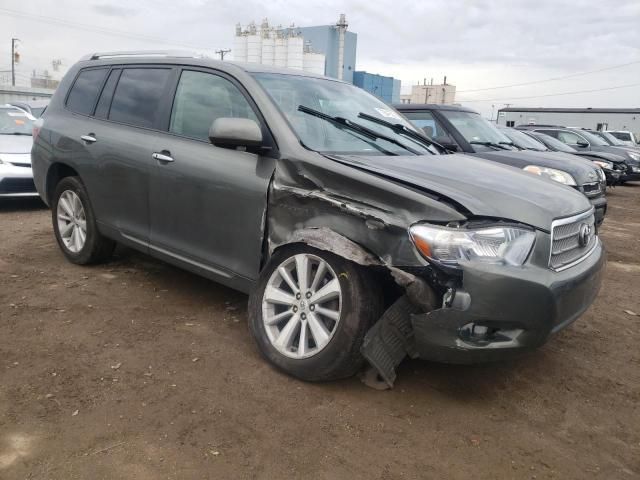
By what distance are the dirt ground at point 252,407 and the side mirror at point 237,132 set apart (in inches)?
50.6

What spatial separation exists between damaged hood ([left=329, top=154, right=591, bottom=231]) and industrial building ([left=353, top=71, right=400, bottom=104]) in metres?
48.1

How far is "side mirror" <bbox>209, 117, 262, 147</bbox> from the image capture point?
3.24 meters

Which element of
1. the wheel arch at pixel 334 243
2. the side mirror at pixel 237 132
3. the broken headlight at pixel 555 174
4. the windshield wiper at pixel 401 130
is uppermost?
the windshield wiper at pixel 401 130

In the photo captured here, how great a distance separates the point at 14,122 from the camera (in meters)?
9.12

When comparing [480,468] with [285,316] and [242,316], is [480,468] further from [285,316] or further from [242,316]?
[242,316]

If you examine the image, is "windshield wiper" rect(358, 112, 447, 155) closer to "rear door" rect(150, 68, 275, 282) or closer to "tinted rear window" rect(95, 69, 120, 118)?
"rear door" rect(150, 68, 275, 282)

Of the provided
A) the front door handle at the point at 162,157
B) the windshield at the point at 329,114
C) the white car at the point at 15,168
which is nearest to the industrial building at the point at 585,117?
the white car at the point at 15,168

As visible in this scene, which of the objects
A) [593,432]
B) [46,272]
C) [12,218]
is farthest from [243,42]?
[593,432]

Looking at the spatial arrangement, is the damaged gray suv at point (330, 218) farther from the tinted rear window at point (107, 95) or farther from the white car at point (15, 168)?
the white car at point (15, 168)

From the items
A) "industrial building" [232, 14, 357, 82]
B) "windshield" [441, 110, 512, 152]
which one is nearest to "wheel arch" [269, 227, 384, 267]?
"windshield" [441, 110, 512, 152]

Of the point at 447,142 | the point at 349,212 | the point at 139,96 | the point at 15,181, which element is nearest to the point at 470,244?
the point at 349,212

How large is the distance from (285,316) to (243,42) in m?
42.6

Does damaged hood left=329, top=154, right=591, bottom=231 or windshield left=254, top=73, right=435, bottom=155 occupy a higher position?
windshield left=254, top=73, right=435, bottom=155

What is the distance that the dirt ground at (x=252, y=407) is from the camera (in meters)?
2.41
